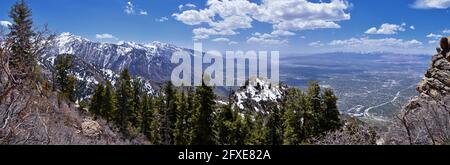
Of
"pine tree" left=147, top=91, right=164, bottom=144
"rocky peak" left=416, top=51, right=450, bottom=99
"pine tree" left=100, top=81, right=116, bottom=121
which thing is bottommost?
"pine tree" left=147, top=91, right=164, bottom=144

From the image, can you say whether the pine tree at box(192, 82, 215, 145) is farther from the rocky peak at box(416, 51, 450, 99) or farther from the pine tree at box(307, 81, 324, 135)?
the rocky peak at box(416, 51, 450, 99)

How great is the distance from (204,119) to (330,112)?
10.0 meters

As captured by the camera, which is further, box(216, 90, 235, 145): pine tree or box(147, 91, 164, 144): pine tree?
box(147, 91, 164, 144): pine tree

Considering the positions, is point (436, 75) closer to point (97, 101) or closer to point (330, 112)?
point (330, 112)

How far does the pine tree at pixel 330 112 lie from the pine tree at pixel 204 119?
29.3 feet

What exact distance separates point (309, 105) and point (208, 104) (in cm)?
809

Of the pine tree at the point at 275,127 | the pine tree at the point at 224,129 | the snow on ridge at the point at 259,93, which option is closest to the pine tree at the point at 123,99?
the pine tree at the point at 224,129

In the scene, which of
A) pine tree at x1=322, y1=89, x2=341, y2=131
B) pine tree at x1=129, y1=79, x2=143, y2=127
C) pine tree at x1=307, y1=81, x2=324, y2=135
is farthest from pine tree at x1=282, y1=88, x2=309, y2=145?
pine tree at x1=129, y1=79, x2=143, y2=127

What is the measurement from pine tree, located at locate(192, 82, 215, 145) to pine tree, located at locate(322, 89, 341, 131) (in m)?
8.92

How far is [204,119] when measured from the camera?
3209cm

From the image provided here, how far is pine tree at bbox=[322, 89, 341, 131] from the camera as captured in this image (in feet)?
97.6

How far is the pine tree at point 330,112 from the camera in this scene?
29.7 meters
